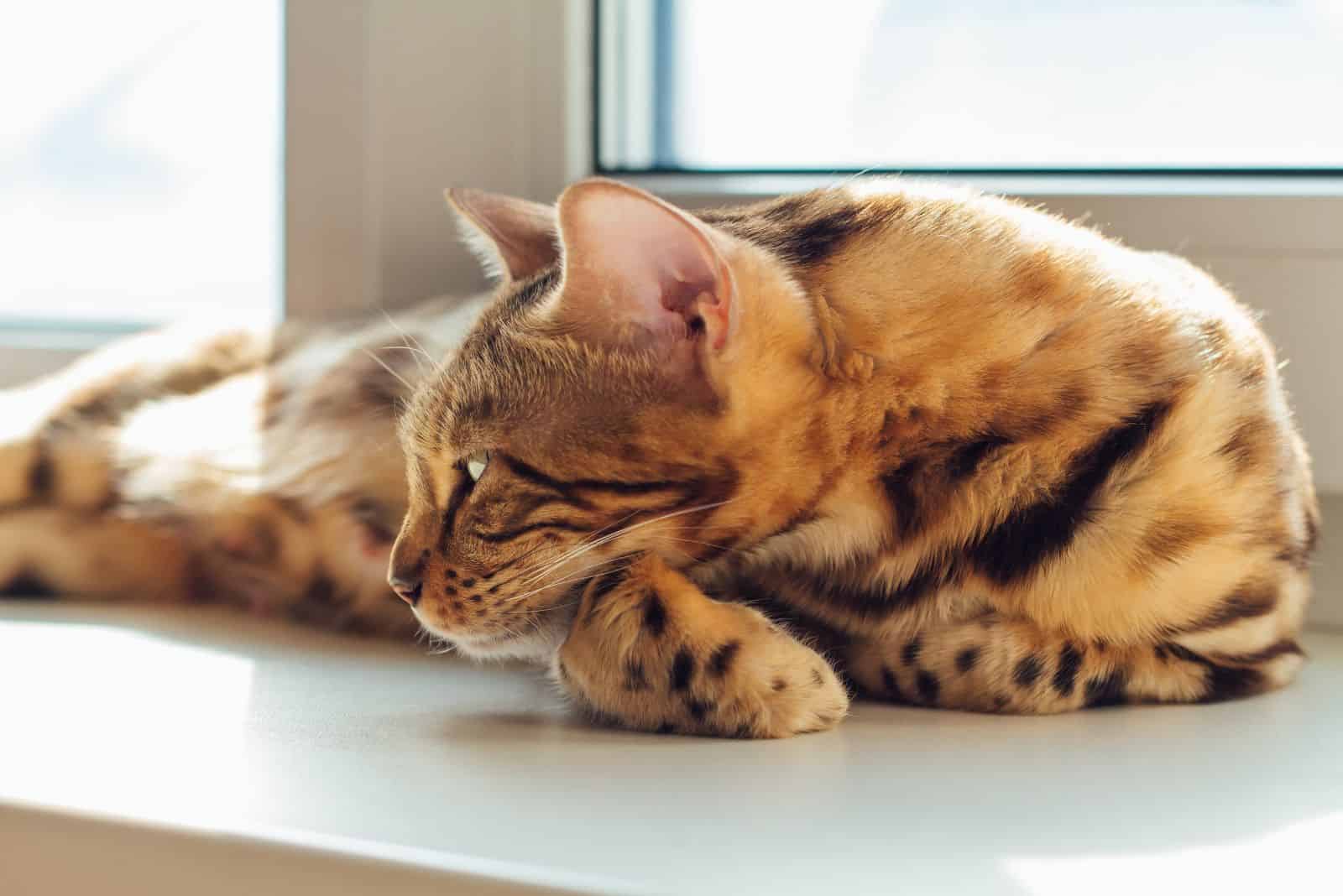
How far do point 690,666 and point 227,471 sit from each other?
2.56ft

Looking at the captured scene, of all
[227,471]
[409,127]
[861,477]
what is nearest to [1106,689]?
[861,477]

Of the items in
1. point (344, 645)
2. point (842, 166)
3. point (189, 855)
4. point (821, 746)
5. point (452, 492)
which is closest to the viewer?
point (189, 855)

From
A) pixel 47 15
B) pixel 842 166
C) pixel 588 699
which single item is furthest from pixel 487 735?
pixel 47 15

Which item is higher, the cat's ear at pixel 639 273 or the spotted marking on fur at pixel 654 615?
the cat's ear at pixel 639 273

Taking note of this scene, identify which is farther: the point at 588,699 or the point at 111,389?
the point at 111,389

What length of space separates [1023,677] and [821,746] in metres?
0.18

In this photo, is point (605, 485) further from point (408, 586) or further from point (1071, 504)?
point (1071, 504)

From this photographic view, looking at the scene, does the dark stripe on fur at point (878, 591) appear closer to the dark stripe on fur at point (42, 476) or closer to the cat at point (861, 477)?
the cat at point (861, 477)

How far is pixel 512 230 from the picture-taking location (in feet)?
4.06

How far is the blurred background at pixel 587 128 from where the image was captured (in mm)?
1457

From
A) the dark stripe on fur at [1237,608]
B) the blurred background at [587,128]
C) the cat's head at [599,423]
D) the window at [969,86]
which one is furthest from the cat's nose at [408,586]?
the window at [969,86]

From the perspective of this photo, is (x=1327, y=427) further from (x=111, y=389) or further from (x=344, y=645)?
(x=111, y=389)

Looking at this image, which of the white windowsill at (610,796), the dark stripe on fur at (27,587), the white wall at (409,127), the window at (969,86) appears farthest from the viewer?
the white wall at (409,127)

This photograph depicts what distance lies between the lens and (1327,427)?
4.66 ft
